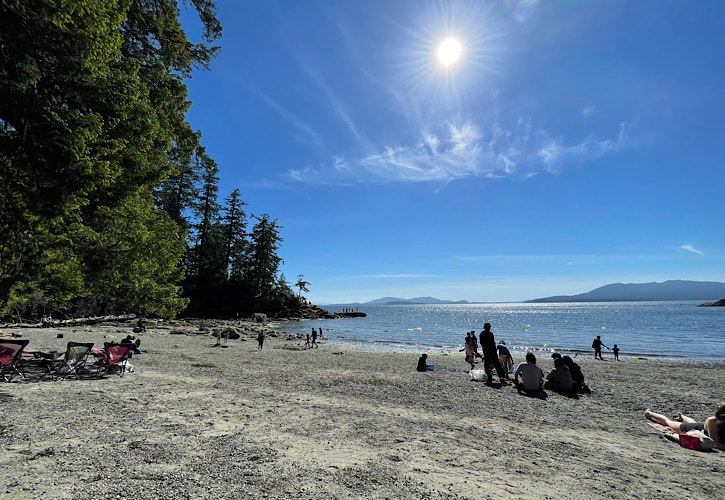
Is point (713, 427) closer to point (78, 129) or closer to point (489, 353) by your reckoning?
point (489, 353)

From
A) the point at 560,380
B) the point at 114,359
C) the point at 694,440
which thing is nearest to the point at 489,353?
the point at 560,380

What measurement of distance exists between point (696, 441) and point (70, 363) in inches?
616

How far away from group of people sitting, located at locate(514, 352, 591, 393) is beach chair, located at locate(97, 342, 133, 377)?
12.9m

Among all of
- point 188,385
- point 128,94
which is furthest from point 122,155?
point 188,385

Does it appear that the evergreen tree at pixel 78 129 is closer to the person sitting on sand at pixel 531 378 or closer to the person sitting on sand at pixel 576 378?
the person sitting on sand at pixel 531 378

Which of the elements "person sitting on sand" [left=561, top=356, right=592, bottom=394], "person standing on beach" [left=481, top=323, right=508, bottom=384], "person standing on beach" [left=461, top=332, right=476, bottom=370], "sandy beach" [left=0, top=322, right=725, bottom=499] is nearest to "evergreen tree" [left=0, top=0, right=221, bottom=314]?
"sandy beach" [left=0, top=322, right=725, bottom=499]

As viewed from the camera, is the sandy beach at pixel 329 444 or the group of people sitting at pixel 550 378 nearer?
the sandy beach at pixel 329 444

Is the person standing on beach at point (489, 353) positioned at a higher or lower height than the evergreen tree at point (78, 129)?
lower

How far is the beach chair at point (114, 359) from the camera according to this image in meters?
11.8

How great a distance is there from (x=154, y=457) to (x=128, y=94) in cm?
606

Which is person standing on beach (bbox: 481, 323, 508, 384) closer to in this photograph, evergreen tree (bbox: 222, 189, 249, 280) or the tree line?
the tree line

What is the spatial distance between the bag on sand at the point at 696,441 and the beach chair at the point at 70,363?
14999 mm

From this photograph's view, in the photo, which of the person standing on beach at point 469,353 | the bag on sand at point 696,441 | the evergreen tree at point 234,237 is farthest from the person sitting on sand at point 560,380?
the evergreen tree at point 234,237

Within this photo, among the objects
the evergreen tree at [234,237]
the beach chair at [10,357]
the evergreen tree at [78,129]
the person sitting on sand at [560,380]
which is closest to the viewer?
the evergreen tree at [78,129]
